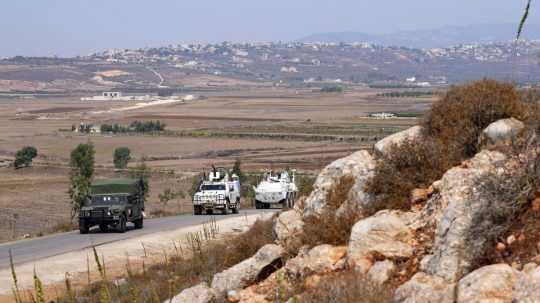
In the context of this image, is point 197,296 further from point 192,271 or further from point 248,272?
point 192,271

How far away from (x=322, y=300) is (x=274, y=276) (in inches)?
120

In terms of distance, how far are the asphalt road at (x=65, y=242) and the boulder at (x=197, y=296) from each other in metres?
10.2

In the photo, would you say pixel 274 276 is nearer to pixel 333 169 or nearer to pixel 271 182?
pixel 333 169

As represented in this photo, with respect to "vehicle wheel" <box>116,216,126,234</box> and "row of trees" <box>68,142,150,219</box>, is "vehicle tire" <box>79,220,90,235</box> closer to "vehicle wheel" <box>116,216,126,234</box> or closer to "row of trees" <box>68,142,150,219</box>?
"vehicle wheel" <box>116,216,126,234</box>

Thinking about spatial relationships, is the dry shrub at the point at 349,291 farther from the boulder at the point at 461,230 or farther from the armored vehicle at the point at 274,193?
the armored vehicle at the point at 274,193

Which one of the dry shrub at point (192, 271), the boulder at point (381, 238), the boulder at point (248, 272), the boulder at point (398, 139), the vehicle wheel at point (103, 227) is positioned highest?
the boulder at point (398, 139)

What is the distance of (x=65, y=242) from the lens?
101ft

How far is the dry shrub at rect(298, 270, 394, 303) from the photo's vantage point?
1084 centimetres

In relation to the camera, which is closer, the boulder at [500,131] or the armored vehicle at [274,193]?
the boulder at [500,131]

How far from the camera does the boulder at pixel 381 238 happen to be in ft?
40.9

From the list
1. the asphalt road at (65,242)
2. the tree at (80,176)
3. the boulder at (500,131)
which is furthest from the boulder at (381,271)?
the tree at (80,176)

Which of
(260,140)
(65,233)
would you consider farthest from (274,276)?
(260,140)

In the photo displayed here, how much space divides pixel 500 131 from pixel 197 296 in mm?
5054

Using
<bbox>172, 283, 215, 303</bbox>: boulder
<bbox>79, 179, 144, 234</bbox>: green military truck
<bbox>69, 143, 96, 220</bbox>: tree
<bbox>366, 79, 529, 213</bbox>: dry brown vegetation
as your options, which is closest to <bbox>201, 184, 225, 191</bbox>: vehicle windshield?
<bbox>69, 143, 96, 220</bbox>: tree
